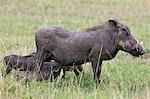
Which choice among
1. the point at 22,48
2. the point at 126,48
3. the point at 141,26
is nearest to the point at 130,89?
the point at 126,48

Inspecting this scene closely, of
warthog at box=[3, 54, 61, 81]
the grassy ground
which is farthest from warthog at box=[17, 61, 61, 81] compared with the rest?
the grassy ground

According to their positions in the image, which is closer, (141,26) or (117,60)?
(117,60)

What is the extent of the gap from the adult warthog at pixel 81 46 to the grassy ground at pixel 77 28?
0.36 metres

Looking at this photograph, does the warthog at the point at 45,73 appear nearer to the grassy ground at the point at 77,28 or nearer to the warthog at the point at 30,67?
the warthog at the point at 30,67

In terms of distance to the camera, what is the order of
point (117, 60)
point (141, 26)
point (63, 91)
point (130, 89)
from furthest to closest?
point (141, 26) → point (117, 60) → point (130, 89) → point (63, 91)

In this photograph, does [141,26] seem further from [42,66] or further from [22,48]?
[42,66]

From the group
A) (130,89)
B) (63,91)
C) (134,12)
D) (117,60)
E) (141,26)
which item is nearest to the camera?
(63,91)

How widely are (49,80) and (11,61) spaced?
2.41 ft

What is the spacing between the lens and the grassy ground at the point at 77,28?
7258 mm

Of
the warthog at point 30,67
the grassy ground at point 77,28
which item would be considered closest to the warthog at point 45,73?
the warthog at point 30,67

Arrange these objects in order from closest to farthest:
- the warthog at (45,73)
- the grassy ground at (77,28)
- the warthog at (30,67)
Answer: the grassy ground at (77,28) < the warthog at (45,73) < the warthog at (30,67)

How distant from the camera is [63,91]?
740 centimetres

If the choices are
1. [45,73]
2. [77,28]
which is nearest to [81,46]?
[45,73]

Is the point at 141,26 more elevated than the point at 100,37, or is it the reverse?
the point at 100,37
